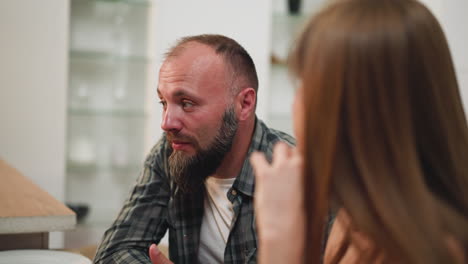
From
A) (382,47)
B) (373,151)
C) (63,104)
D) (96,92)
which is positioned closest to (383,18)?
(382,47)

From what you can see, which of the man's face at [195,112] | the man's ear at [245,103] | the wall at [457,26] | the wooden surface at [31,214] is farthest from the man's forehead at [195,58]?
the wall at [457,26]

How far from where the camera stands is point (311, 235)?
2.54ft

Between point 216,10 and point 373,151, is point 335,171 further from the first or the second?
point 216,10

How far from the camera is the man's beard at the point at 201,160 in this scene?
153 centimetres

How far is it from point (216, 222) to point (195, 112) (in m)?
0.31

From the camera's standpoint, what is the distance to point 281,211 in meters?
0.73

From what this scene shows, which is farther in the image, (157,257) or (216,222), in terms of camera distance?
(216,222)

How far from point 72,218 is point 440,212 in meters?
0.89

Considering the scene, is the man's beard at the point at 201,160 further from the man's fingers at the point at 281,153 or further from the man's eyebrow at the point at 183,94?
the man's fingers at the point at 281,153

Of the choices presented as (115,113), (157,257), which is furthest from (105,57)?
(157,257)

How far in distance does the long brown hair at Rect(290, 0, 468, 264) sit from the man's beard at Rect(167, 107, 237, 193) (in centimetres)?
78

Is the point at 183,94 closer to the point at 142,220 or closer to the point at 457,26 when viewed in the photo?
the point at 142,220

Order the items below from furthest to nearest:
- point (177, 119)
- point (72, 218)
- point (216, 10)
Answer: point (216, 10), point (177, 119), point (72, 218)

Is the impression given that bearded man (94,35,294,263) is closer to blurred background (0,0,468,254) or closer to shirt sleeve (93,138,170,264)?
shirt sleeve (93,138,170,264)
